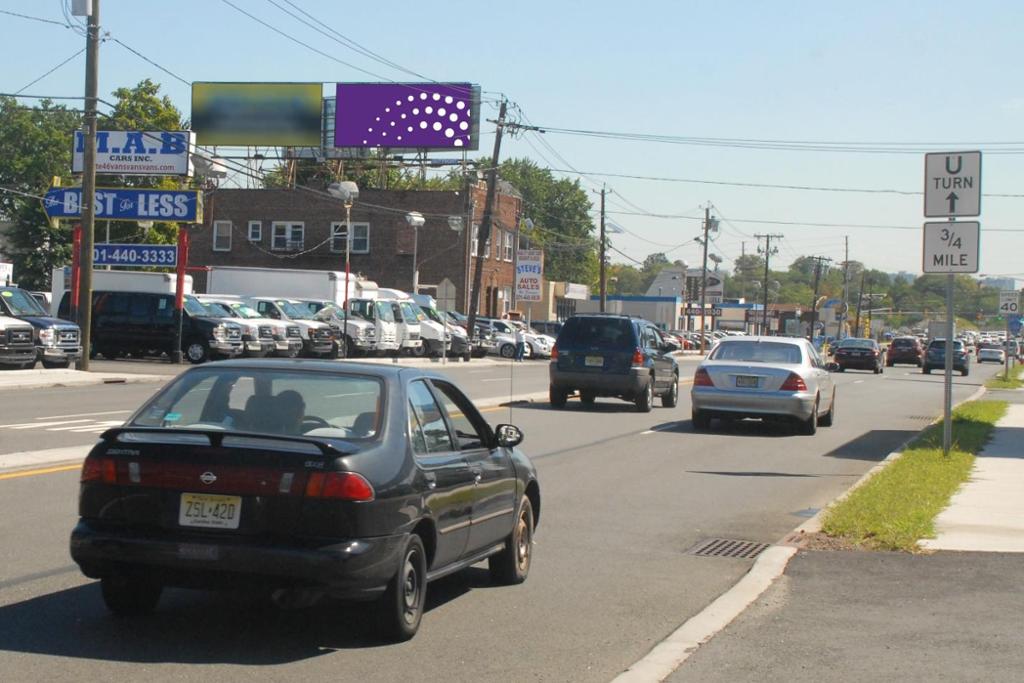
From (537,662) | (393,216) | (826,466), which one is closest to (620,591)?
(537,662)

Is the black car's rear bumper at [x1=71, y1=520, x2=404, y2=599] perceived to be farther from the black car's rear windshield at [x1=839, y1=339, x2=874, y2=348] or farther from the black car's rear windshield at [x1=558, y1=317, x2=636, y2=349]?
the black car's rear windshield at [x1=839, y1=339, x2=874, y2=348]

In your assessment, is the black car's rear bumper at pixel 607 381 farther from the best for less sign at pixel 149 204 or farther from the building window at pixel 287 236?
the building window at pixel 287 236

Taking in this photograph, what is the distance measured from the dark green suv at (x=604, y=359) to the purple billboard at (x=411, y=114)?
134 feet

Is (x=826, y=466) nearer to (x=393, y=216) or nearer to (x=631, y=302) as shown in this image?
(x=393, y=216)

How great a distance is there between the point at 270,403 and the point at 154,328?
33.3m

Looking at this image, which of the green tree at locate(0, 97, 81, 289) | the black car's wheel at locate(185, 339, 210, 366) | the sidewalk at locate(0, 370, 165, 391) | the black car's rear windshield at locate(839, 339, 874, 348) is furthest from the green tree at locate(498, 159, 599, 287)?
the sidewalk at locate(0, 370, 165, 391)

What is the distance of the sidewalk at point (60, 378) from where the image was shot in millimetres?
27297

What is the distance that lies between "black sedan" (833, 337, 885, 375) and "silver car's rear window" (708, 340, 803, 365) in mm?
35344

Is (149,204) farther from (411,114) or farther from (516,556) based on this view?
(516,556)

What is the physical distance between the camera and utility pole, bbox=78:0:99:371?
31062 millimetres

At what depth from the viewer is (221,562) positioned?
648cm

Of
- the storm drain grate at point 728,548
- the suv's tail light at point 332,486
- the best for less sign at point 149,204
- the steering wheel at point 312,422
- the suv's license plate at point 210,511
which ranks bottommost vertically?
the storm drain grate at point 728,548


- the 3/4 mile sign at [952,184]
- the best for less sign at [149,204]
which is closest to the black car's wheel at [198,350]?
the best for less sign at [149,204]

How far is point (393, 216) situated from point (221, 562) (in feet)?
215
